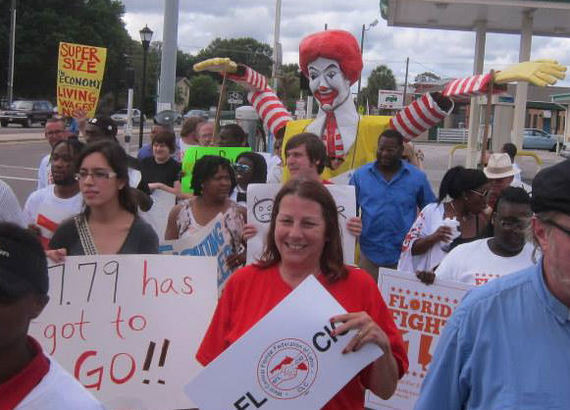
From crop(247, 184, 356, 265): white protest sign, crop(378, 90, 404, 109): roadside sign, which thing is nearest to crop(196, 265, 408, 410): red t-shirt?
crop(247, 184, 356, 265): white protest sign

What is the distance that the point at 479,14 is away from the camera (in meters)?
19.6

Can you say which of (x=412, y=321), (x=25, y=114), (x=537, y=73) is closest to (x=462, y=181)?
(x=412, y=321)

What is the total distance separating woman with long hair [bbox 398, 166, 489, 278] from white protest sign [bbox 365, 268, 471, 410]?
333 millimetres

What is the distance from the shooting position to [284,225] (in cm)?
269

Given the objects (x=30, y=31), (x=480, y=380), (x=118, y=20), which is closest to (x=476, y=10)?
(x=480, y=380)

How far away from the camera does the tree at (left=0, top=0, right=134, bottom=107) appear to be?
2184 inches

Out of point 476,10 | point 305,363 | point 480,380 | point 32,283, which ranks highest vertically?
point 476,10

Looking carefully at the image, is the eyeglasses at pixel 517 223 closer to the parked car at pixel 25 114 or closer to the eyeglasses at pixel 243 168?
the eyeglasses at pixel 243 168

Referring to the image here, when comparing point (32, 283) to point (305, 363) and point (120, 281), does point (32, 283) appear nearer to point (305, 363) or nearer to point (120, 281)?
point (305, 363)

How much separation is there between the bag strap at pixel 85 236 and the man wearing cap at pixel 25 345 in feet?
6.16

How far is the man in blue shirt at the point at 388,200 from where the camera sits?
564 centimetres

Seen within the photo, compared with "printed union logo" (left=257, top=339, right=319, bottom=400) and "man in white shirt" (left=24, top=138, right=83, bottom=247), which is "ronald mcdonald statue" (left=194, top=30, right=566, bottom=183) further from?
"printed union logo" (left=257, top=339, right=319, bottom=400)

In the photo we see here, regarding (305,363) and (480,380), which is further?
(305,363)

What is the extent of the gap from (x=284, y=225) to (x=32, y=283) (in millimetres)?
1137
